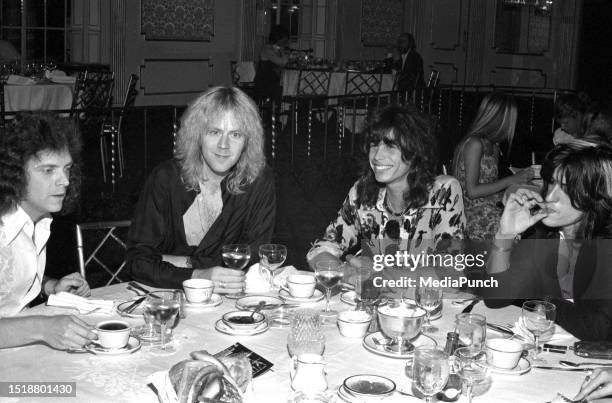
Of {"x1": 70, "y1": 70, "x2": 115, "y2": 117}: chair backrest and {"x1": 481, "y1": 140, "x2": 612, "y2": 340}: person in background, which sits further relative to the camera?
{"x1": 70, "y1": 70, "x2": 115, "y2": 117}: chair backrest

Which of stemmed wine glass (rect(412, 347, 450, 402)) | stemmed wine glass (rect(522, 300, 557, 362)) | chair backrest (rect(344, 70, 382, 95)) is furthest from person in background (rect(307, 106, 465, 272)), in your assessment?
chair backrest (rect(344, 70, 382, 95))

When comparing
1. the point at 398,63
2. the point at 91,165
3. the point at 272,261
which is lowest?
the point at 91,165

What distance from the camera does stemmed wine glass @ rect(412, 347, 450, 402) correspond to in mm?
1446

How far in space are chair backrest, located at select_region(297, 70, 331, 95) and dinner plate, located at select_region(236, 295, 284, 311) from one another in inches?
298

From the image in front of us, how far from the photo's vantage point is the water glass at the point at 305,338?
167 cm

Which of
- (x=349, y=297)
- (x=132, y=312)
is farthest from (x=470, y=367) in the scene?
(x=132, y=312)

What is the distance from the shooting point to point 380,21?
1250 centimetres

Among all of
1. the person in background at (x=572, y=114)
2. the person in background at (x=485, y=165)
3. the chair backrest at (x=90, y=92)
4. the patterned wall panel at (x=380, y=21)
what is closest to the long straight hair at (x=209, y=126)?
the person in background at (x=485, y=165)

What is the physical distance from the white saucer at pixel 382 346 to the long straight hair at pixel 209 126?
1083 millimetres

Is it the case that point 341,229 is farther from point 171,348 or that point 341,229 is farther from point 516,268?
Result: point 171,348

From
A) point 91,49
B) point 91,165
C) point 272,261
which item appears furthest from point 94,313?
point 91,49

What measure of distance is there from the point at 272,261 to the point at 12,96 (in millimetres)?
5199

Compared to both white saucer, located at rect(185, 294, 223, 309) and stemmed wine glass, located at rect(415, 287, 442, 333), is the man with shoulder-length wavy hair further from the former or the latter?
stemmed wine glass, located at rect(415, 287, 442, 333)

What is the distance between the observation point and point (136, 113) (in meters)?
10.2
